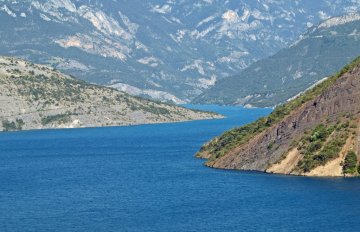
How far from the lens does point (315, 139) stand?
7032 inches

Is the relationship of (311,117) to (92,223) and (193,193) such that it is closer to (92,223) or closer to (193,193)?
(193,193)

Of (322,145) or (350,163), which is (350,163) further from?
(322,145)

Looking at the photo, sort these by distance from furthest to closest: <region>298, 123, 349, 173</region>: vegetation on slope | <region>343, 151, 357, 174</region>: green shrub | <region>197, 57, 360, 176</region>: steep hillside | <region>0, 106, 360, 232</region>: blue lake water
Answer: <region>298, 123, 349, 173</region>: vegetation on slope, <region>197, 57, 360, 176</region>: steep hillside, <region>343, 151, 357, 174</region>: green shrub, <region>0, 106, 360, 232</region>: blue lake water

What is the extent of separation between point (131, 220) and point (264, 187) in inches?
1199

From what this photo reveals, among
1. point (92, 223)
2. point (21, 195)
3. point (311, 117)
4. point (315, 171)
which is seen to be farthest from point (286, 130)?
point (92, 223)

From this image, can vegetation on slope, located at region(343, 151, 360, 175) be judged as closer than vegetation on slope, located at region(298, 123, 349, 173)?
Yes

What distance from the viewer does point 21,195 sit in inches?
6604

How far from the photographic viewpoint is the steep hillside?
172875 mm

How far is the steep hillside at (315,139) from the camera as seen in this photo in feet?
567

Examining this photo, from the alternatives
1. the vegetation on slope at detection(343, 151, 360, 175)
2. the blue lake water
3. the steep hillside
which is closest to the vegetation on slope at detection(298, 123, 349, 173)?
the steep hillside

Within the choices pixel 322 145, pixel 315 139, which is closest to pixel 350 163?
pixel 322 145

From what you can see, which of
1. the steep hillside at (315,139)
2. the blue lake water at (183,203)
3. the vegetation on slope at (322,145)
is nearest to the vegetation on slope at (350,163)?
the steep hillside at (315,139)

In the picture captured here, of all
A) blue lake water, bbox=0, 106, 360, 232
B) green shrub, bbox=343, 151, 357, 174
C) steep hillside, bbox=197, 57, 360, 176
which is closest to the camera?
blue lake water, bbox=0, 106, 360, 232

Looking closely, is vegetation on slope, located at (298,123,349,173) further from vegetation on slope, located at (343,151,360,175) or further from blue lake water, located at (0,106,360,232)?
blue lake water, located at (0,106,360,232)
